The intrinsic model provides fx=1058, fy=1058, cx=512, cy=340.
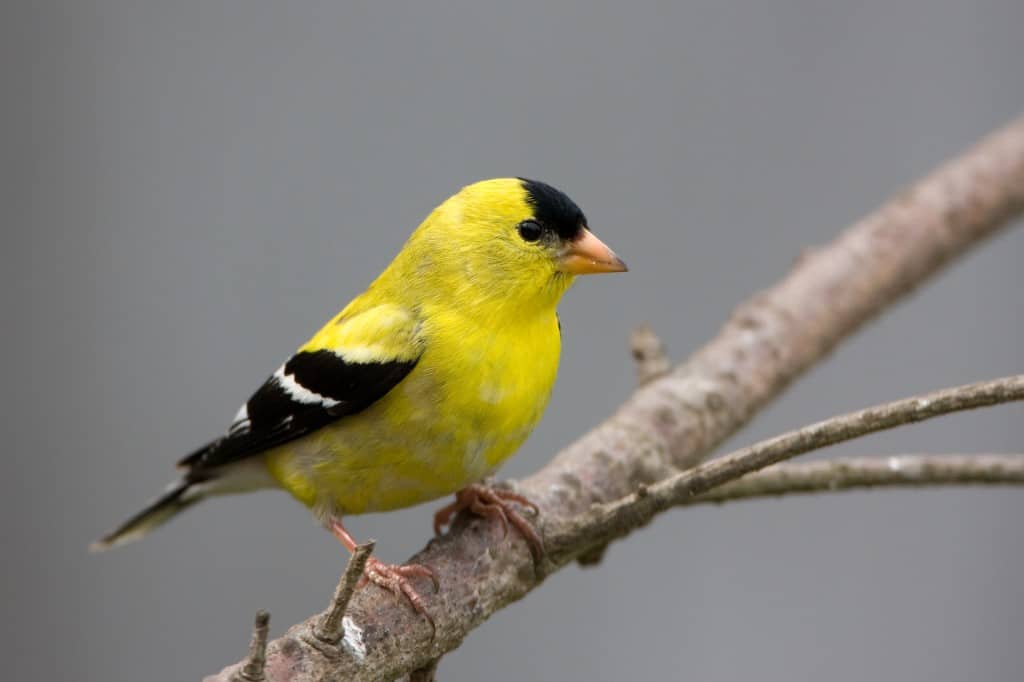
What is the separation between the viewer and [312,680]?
143 centimetres

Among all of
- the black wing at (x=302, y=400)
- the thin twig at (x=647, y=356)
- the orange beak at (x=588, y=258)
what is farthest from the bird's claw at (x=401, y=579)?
the thin twig at (x=647, y=356)

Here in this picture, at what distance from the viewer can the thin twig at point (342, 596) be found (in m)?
1.28

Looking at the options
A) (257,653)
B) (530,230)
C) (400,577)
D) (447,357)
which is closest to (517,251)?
(530,230)

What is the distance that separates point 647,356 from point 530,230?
72 cm

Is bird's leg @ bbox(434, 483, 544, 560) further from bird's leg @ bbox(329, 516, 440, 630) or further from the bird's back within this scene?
bird's leg @ bbox(329, 516, 440, 630)

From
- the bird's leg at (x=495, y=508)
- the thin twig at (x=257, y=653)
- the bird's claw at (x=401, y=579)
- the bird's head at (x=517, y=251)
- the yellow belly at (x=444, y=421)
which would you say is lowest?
the thin twig at (x=257, y=653)

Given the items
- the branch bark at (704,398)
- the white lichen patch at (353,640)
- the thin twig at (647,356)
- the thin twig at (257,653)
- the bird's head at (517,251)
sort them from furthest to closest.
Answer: the thin twig at (647,356), the bird's head at (517,251), the branch bark at (704,398), the white lichen patch at (353,640), the thin twig at (257,653)

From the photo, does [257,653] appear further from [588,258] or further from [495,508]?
[588,258]

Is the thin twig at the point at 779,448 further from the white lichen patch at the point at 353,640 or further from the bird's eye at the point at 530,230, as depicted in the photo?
the bird's eye at the point at 530,230

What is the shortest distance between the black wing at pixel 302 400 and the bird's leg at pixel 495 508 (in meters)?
0.27

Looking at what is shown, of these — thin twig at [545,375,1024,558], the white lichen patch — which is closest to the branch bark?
the white lichen patch

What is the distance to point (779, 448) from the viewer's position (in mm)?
1480

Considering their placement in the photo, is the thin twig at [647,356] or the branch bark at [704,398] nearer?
the branch bark at [704,398]

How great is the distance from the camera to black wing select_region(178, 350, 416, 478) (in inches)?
73.7
